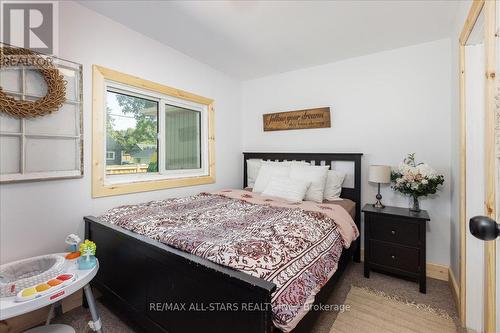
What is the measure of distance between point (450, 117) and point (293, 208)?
181cm

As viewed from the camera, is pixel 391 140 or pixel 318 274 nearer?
pixel 318 274

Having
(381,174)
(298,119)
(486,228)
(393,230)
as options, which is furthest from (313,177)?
(486,228)

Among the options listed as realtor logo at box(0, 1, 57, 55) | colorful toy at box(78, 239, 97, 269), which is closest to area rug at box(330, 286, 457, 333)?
colorful toy at box(78, 239, 97, 269)

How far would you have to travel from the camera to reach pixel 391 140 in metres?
2.64

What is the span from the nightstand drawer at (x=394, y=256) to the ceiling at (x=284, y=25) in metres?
2.02

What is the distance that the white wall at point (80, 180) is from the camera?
164cm

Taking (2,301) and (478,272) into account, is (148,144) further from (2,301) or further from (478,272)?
(478,272)

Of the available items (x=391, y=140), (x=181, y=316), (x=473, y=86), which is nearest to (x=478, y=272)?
(x=473, y=86)

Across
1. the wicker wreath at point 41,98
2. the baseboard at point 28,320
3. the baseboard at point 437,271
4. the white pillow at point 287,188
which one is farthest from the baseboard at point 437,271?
the wicker wreath at point 41,98

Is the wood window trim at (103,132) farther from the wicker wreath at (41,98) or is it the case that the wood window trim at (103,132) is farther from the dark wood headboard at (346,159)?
the dark wood headboard at (346,159)

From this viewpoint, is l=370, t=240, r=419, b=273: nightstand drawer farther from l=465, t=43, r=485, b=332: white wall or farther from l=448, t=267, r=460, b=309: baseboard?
l=465, t=43, r=485, b=332: white wall

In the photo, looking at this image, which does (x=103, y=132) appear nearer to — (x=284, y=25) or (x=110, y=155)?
(x=110, y=155)

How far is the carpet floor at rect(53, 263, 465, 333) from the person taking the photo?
1.69 metres

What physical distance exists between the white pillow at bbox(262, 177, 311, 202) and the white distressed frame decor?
5.74ft
